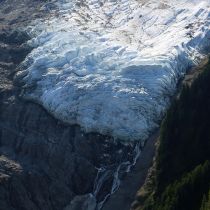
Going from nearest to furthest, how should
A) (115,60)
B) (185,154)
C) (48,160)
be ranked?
(185,154) → (48,160) → (115,60)

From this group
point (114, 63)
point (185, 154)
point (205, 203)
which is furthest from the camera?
point (114, 63)

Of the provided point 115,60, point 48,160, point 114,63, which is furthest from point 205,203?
point 115,60

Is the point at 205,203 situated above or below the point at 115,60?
below

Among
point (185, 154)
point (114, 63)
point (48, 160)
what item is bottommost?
point (48, 160)

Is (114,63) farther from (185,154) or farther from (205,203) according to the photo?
(205,203)

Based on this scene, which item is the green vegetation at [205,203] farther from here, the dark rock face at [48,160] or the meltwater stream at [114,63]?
the dark rock face at [48,160]

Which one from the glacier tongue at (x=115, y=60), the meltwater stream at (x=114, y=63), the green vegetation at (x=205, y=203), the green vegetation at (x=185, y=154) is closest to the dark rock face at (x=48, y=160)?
the meltwater stream at (x=114, y=63)

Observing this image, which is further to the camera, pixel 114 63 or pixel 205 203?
pixel 114 63
